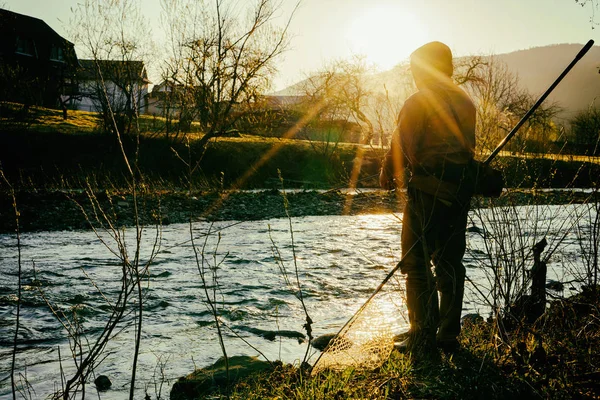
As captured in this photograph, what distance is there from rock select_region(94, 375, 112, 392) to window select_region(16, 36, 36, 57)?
2003 inches

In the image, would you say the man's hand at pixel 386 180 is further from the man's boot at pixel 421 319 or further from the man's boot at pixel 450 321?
the man's boot at pixel 450 321

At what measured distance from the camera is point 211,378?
10.5 ft

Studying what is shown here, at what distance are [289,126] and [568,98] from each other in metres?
161

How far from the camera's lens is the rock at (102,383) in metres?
3.37

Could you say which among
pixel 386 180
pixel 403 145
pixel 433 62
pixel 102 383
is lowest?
pixel 102 383

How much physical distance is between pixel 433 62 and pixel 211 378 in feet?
7.78

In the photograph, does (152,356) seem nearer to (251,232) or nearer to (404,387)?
(404,387)

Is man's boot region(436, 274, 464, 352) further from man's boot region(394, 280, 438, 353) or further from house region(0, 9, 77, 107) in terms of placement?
house region(0, 9, 77, 107)

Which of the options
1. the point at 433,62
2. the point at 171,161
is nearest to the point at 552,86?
the point at 433,62

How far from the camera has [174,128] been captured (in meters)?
22.8

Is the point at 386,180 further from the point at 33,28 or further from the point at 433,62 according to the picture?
the point at 33,28

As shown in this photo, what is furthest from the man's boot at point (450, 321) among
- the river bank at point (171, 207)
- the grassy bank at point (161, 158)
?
the grassy bank at point (161, 158)

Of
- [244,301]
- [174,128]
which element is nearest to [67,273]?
[244,301]

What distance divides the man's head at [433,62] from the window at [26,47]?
5151 cm
